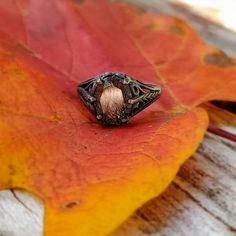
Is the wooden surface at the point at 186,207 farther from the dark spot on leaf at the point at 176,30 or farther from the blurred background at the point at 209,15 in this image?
the blurred background at the point at 209,15

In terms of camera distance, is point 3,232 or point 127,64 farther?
point 127,64

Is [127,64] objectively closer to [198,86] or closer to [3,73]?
[198,86]

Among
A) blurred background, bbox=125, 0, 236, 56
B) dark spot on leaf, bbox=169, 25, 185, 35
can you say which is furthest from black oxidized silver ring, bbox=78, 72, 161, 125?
blurred background, bbox=125, 0, 236, 56

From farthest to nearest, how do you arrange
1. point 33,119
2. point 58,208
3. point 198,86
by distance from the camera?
point 198,86 < point 33,119 < point 58,208

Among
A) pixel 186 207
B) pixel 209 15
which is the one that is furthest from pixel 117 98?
pixel 209 15

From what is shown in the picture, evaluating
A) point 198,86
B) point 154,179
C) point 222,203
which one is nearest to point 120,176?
point 154,179

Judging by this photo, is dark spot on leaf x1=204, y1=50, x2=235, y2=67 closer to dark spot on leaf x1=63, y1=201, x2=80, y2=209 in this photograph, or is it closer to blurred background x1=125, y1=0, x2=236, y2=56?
blurred background x1=125, y1=0, x2=236, y2=56

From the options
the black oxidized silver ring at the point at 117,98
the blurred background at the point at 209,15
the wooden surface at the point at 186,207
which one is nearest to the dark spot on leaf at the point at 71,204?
the wooden surface at the point at 186,207

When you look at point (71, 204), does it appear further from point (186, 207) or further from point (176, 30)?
point (176, 30)
